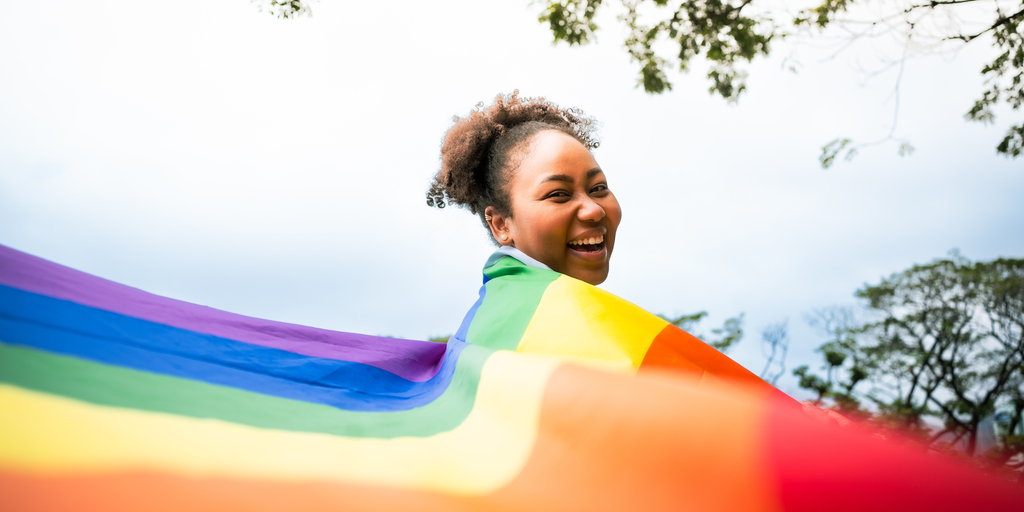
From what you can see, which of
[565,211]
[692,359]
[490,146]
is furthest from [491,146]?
[692,359]

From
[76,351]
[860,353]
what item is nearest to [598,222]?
[76,351]

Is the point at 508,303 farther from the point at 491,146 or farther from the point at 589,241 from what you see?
the point at 491,146

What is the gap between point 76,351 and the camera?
101cm

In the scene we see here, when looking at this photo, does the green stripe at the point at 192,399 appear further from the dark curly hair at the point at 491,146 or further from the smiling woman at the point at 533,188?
the dark curly hair at the point at 491,146

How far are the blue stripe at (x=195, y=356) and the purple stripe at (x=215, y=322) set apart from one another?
0.18 ft

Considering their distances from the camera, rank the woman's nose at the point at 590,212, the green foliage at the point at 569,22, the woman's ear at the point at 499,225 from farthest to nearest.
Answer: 1. the green foliage at the point at 569,22
2. the woman's ear at the point at 499,225
3. the woman's nose at the point at 590,212

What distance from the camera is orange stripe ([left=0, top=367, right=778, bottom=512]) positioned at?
67 cm

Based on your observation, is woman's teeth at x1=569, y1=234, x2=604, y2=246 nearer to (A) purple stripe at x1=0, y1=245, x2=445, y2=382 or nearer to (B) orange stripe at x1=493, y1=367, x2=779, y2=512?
(A) purple stripe at x1=0, y1=245, x2=445, y2=382

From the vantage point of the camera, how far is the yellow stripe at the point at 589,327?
1.25 m

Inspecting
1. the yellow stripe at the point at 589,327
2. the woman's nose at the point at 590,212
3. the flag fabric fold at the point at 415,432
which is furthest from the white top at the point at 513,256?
the flag fabric fold at the point at 415,432

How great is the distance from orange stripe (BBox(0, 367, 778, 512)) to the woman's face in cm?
124

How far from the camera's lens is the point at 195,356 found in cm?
123

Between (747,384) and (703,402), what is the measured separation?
0.57m

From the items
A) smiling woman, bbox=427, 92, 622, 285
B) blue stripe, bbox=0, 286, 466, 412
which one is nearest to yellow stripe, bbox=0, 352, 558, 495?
blue stripe, bbox=0, 286, 466, 412
